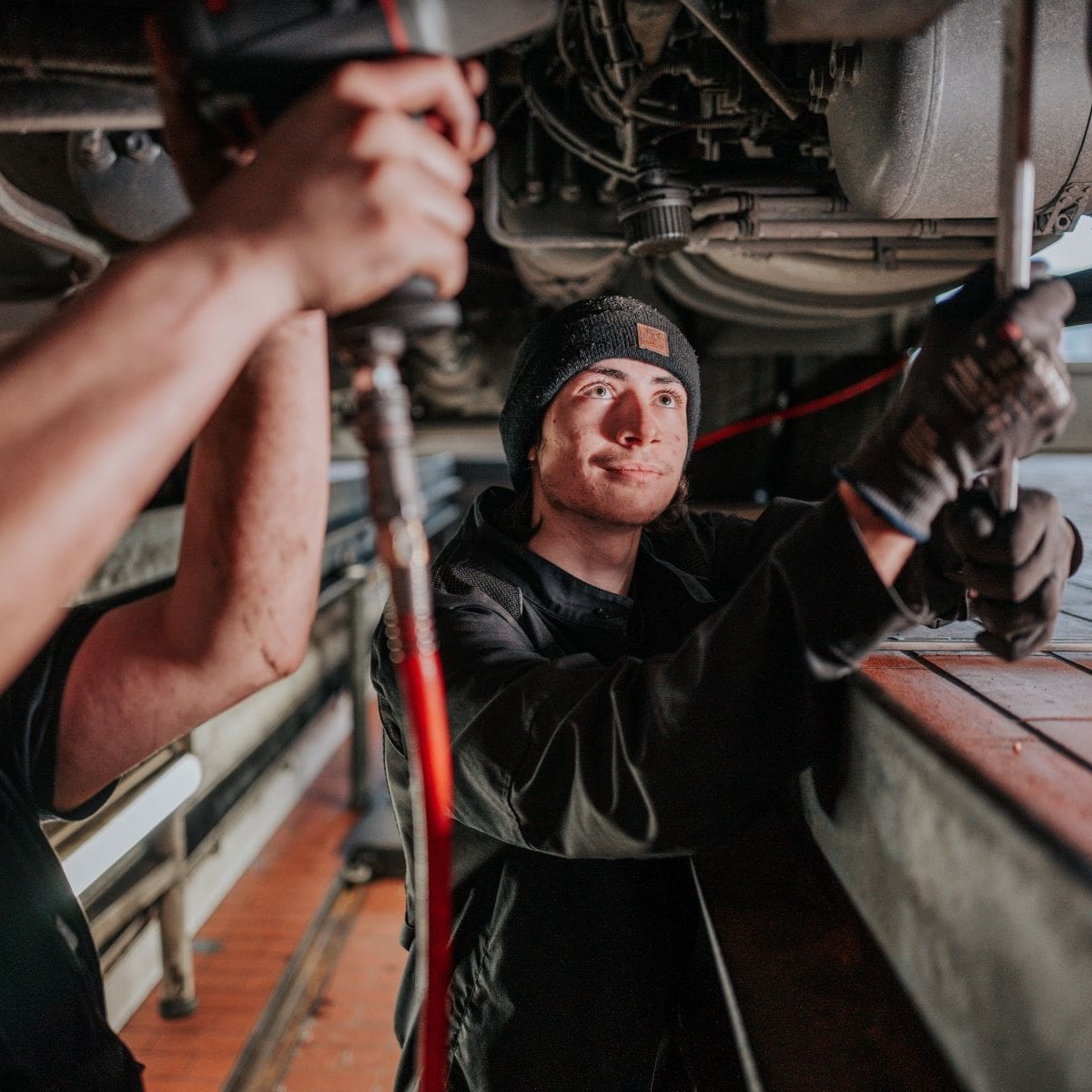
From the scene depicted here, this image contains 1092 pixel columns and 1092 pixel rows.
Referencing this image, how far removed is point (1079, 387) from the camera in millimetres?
2930

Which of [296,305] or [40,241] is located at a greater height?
[40,241]

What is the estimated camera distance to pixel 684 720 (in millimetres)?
767

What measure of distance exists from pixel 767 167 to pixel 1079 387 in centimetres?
213

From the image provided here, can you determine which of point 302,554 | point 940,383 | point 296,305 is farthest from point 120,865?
point 940,383

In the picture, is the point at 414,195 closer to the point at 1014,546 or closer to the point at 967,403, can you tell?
the point at 967,403

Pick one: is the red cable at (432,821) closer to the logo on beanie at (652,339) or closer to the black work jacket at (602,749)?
the black work jacket at (602,749)

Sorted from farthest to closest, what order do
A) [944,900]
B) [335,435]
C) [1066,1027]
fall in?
[335,435] → [944,900] → [1066,1027]

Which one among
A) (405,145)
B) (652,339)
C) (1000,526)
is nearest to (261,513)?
(405,145)

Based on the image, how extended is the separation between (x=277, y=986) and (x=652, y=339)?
104 inches

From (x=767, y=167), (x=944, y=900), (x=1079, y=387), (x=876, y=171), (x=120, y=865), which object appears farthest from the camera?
(x=1079, y=387)

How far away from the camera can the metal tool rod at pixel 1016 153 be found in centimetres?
56

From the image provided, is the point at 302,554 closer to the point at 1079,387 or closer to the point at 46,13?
the point at 46,13

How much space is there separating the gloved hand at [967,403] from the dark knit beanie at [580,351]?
71cm

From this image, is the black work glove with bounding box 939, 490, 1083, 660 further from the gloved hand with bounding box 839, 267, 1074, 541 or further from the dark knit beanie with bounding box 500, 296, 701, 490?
the dark knit beanie with bounding box 500, 296, 701, 490
